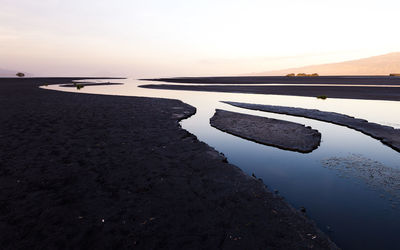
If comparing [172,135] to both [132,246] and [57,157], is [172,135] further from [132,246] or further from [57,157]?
[132,246]

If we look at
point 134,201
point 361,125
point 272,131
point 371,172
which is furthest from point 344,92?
point 134,201

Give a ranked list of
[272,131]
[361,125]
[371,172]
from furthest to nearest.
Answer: [361,125] < [272,131] < [371,172]

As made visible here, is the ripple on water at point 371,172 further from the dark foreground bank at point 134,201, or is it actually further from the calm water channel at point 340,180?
the dark foreground bank at point 134,201

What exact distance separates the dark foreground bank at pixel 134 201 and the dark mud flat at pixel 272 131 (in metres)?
3.67

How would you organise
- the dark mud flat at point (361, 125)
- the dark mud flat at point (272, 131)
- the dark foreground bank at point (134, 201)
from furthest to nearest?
the dark mud flat at point (361, 125)
the dark mud flat at point (272, 131)
the dark foreground bank at point (134, 201)

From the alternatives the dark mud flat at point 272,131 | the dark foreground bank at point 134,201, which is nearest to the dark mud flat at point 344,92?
the dark mud flat at point 272,131

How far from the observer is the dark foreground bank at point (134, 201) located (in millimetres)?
4426

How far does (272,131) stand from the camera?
520 inches

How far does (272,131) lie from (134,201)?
962cm

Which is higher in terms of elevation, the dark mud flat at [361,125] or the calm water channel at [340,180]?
the dark mud flat at [361,125]

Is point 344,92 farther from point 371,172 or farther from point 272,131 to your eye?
point 371,172

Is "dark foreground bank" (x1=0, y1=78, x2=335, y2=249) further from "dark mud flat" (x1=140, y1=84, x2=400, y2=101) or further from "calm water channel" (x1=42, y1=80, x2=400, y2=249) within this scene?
"dark mud flat" (x1=140, y1=84, x2=400, y2=101)

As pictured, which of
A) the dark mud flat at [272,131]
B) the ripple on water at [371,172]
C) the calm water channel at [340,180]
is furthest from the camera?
the dark mud flat at [272,131]

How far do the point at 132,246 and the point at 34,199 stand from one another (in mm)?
3257
